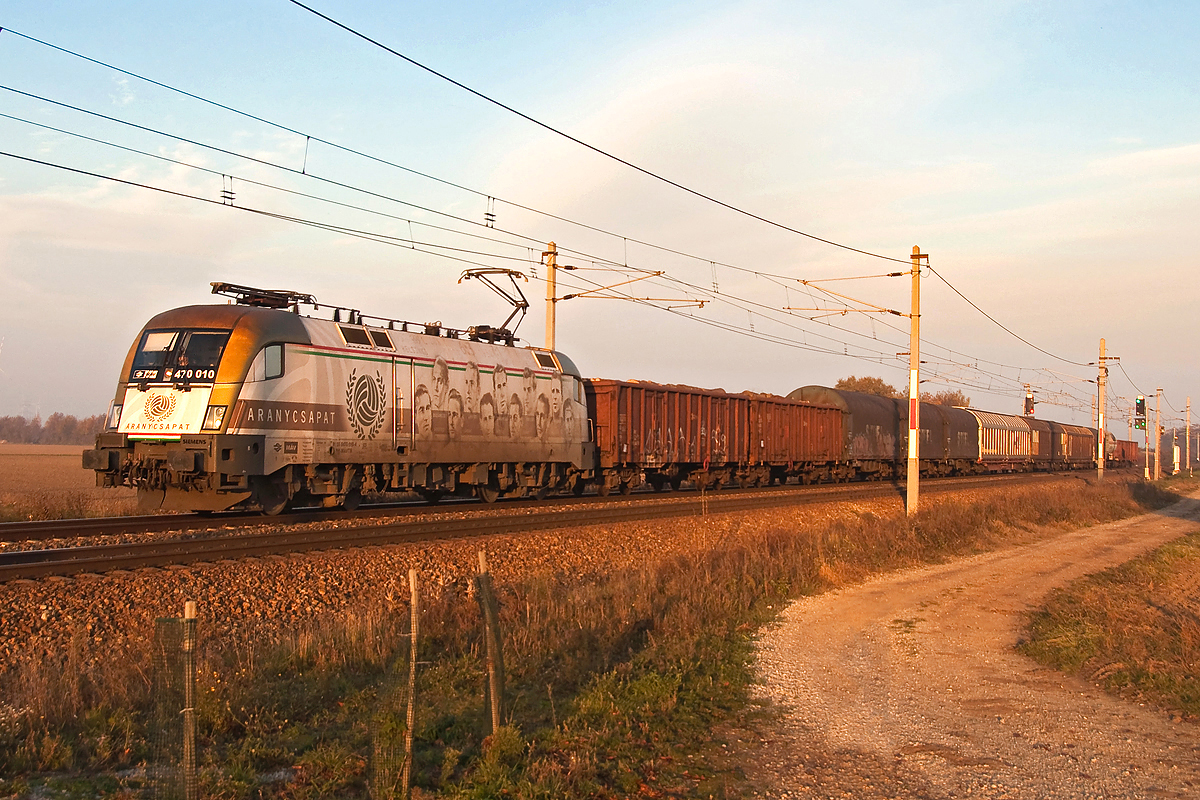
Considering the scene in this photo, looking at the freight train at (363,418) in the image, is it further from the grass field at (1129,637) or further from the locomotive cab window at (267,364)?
the grass field at (1129,637)

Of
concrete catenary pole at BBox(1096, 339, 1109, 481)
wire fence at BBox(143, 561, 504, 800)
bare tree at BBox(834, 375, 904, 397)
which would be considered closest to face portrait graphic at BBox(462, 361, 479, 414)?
wire fence at BBox(143, 561, 504, 800)

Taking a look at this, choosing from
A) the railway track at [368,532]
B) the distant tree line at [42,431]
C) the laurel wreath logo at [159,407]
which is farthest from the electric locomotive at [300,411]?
the distant tree line at [42,431]

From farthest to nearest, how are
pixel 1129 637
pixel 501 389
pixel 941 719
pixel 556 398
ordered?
pixel 556 398
pixel 501 389
pixel 1129 637
pixel 941 719

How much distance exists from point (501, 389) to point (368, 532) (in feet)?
21.5

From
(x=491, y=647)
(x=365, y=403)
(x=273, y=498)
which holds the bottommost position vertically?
(x=491, y=647)

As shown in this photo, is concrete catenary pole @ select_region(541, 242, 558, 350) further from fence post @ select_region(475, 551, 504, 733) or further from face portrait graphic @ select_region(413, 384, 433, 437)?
fence post @ select_region(475, 551, 504, 733)

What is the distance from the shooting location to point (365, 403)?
55.3 ft

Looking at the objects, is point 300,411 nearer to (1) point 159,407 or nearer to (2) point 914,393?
(1) point 159,407

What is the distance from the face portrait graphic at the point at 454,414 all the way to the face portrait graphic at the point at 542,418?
8.57 ft

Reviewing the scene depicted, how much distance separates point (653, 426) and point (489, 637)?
63.5 feet

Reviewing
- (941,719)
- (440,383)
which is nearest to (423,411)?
(440,383)

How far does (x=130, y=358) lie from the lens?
1547 cm

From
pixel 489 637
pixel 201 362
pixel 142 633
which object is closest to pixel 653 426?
pixel 201 362

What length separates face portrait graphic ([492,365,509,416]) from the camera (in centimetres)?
1998
